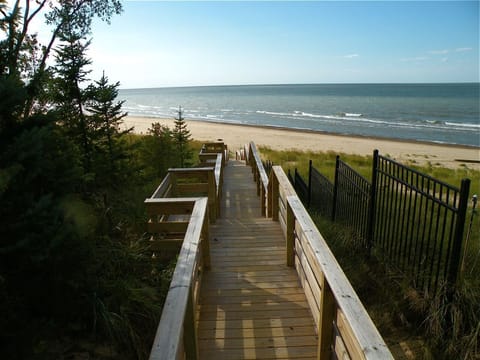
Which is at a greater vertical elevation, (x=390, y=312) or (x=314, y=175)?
(x=314, y=175)

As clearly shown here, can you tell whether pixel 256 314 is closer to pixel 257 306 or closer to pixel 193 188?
pixel 257 306

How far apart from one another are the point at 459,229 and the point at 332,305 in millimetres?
1856

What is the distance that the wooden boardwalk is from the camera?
3070 mm

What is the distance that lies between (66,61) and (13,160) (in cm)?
492

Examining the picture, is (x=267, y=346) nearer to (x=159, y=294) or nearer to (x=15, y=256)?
(x=159, y=294)

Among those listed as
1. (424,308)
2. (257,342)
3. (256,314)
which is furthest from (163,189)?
(424,308)

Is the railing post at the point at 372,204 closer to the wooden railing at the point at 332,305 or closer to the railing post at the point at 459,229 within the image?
the wooden railing at the point at 332,305

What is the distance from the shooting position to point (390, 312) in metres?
4.23

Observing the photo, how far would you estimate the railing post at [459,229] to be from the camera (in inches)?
131

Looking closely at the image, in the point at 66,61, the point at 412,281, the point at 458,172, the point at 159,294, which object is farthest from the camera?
the point at 458,172

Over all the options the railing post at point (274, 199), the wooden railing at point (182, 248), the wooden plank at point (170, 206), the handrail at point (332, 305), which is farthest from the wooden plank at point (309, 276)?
the railing post at point (274, 199)

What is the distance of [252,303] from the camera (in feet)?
12.2

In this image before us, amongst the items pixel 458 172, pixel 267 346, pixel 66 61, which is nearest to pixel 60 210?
pixel 267 346

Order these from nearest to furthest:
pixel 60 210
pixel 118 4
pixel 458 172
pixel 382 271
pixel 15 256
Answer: pixel 15 256, pixel 60 210, pixel 382 271, pixel 118 4, pixel 458 172
